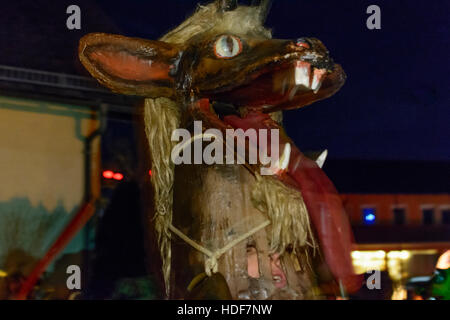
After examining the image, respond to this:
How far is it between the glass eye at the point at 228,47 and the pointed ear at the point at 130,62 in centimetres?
13

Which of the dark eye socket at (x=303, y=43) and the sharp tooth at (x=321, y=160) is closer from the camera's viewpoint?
the dark eye socket at (x=303, y=43)

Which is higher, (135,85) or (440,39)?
(440,39)

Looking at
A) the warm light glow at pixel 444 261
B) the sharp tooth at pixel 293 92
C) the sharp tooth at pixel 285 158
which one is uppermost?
the sharp tooth at pixel 293 92

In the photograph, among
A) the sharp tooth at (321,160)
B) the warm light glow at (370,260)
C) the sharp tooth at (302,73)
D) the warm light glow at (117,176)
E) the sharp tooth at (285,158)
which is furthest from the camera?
the warm light glow at (117,176)

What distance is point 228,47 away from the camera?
1.23 meters

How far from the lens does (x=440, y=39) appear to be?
1772mm

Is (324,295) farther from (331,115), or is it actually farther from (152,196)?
(331,115)

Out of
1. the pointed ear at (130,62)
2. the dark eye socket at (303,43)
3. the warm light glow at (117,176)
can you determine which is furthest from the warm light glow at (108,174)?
the dark eye socket at (303,43)

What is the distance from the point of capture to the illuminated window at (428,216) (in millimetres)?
1768

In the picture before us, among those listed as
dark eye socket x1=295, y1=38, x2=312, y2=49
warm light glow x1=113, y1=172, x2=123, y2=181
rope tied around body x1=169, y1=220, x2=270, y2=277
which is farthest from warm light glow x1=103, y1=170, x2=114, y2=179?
dark eye socket x1=295, y1=38, x2=312, y2=49

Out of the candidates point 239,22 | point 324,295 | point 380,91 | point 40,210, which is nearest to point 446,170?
point 380,91

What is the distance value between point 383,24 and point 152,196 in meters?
0.95

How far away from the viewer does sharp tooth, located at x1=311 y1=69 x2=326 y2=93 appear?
45.4 inches

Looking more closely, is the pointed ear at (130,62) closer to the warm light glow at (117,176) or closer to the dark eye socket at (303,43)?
the dark eye socket at (303,43)
